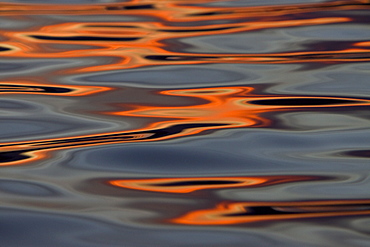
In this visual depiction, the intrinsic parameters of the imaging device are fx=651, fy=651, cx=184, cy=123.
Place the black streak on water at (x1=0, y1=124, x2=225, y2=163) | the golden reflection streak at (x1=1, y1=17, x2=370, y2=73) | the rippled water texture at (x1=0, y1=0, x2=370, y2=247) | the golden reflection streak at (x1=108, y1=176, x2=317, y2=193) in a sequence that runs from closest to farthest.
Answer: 1. the rippled water texture at (x1=0, y1=0, x2=370, y2=247)
2. the golden reflection streak at (x1=108, y1=176, x2=317, y2=193)
3. the black streak on water at (x1=0, y1=124, x2=225, y2=163)
4. the golden reflection streak at (x1=1, y1=17, x2=370, y2=73)

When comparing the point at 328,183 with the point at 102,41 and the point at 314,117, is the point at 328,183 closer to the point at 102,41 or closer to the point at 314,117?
the point at 314,117

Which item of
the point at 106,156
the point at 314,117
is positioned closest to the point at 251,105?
the point at 314,117

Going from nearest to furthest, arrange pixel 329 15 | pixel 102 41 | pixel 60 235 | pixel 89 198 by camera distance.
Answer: pixel 60 235, pixel 89 198, pixel 102 41, pixel 329 15

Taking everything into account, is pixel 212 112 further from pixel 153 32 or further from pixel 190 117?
pixel 153 32

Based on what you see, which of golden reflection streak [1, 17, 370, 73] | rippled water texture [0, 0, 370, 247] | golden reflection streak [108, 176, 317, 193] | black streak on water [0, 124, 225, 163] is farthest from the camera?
golden reflection streak [1, 17, 370, 73]

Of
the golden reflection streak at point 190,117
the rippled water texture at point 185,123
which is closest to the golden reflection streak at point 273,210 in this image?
the rippled water texture at point 185,123

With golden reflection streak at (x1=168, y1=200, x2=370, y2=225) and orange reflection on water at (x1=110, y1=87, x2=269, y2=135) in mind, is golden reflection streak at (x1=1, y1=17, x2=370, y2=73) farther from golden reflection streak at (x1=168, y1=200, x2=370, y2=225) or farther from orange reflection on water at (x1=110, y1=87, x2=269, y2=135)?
golden reflection streak at (x1=168, y1=200, x2=370, y2=225)

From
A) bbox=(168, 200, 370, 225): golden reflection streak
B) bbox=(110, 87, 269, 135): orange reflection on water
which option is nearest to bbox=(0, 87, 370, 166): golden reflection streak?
bbox=(110, 87, 269, 135): orange reflection on water

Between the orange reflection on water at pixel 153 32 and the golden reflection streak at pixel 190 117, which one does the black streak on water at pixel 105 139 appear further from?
the orange reflection on water at pixel 153 32
